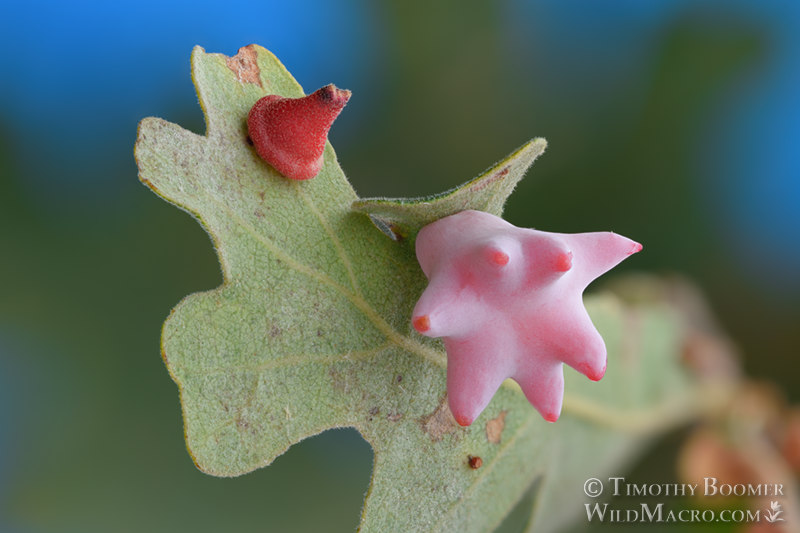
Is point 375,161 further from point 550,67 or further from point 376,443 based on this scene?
point 376,443

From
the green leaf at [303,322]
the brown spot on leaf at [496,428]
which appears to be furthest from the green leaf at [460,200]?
the brown spot on leaf at [496,428]

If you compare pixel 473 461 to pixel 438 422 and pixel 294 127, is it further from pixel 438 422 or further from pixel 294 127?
pixel 294 127

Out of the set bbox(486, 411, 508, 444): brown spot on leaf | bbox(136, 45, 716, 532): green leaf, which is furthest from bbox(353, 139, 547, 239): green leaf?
bbox(486, 411, 508, 444): brown spot on leaf

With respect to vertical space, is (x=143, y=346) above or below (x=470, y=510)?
below

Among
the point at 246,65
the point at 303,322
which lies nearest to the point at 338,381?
the point at 303,322

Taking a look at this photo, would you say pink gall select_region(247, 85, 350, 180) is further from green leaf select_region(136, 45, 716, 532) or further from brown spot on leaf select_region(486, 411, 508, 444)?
brown spot on leaf select_region(486, 411, 508, 444)

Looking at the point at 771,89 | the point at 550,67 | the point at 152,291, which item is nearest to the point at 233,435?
the point at 152,291

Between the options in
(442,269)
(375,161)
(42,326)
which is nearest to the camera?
(442,269)
